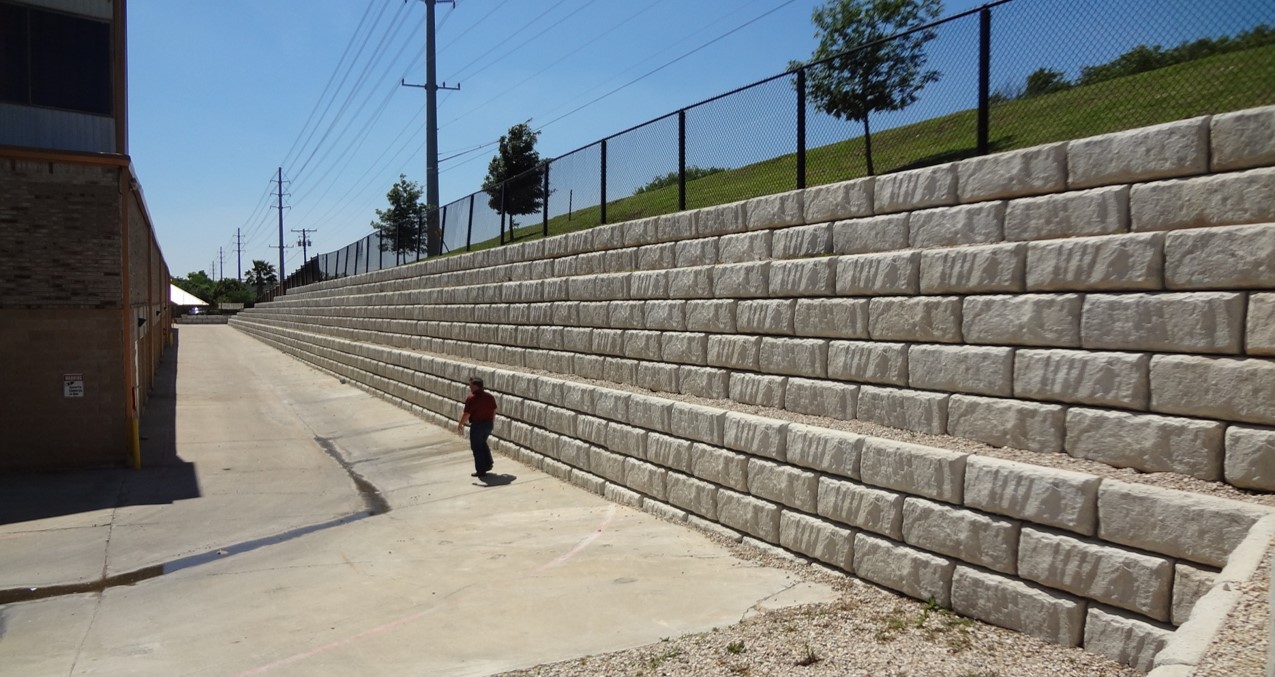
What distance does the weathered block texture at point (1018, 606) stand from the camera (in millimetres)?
5177

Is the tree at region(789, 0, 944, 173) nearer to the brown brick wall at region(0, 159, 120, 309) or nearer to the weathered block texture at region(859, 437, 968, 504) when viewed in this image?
the weathered block texture at region(859, 437, 968, 504)

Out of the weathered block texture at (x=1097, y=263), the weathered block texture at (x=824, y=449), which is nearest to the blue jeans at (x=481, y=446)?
the weathered block texture at (x=824, y=449)

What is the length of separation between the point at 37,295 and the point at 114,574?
7.45 m

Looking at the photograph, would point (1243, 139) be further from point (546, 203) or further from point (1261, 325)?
point (546, 203)

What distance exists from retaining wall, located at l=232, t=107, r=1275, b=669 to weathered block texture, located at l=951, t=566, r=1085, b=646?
0.05ft

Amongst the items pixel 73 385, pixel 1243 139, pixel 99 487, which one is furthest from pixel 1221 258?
pixel 73 385

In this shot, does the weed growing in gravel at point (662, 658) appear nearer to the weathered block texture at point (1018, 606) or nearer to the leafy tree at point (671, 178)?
the weathered block texture at point (1018, 606)

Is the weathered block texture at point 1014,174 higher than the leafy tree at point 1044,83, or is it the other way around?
the leafy tree at point 1044,83

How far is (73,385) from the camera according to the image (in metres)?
14.9

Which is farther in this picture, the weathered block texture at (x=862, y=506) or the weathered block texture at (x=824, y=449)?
the weathered block texture at (x=824, y=449)

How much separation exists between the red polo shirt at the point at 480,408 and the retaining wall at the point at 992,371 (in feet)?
8.59

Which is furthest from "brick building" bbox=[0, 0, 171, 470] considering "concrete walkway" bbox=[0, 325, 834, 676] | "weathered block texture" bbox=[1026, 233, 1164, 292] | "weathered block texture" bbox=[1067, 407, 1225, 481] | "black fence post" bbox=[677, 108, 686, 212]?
"weathered block texture" bbox=[1067, 407, 1225, 481]

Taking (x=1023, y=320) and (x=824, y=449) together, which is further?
(x=824, y=449)

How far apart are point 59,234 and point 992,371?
14.5m
